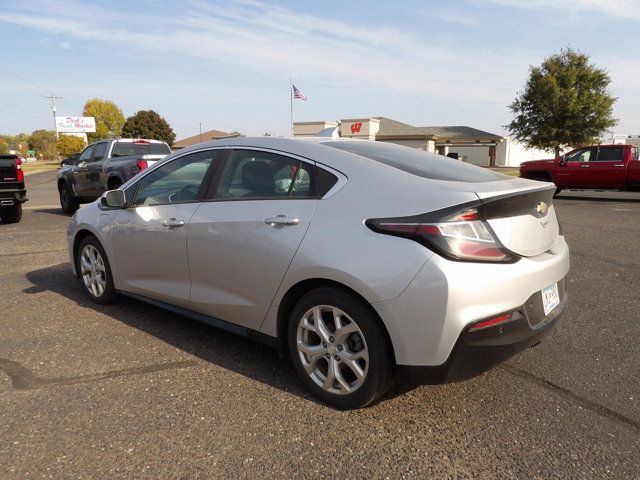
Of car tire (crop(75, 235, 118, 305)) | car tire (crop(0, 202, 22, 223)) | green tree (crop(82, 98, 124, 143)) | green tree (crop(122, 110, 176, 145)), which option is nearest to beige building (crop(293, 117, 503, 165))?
green tree (crop(122, 110, 176, 145))

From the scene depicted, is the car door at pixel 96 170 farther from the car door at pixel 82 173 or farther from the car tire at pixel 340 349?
the car tire at pixel 340 349

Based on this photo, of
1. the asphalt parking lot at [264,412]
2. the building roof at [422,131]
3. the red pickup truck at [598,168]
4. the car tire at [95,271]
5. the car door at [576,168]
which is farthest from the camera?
the building roof at [422,131]

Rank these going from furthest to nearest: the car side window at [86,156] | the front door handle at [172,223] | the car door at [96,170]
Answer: the car side window at [86,156]
the car door at [96,170]
the front door handle at [172,223]

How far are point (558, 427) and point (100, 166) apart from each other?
34.6 ft

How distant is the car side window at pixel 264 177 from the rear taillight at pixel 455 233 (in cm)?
71

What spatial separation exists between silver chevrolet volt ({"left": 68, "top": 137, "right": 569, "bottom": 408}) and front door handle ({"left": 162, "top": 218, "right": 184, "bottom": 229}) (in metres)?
0.01

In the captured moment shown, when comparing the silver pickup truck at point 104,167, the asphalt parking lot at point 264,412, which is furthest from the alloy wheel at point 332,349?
the silver pickup truck at point 104,167

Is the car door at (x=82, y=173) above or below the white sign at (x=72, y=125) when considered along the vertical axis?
below

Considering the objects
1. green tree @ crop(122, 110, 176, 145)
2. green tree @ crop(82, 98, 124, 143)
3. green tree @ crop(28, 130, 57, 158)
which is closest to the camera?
green tree @ crop(122, 110, 176, 145)

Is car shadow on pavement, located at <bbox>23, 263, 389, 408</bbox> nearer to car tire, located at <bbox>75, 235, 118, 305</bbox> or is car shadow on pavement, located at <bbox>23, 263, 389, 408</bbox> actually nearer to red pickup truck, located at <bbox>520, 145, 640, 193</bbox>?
car tire, located at <bbox>75, 235, 118, 305</bbox>

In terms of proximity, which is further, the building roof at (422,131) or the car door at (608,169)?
the building roof at (422,131)

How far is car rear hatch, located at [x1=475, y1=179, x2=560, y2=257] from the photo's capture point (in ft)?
8.49

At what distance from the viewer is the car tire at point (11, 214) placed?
10.4m

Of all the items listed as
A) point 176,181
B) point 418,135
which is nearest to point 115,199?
point 176,181
